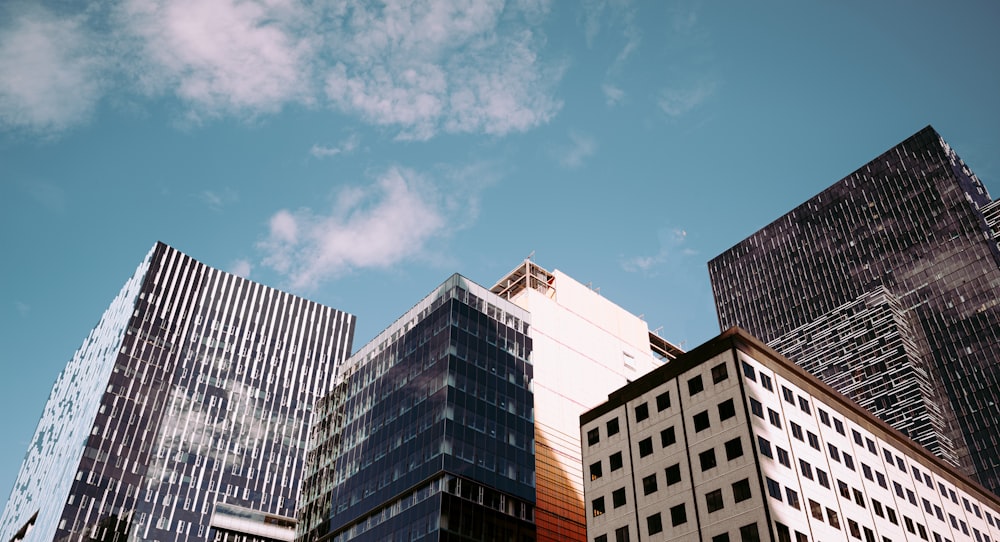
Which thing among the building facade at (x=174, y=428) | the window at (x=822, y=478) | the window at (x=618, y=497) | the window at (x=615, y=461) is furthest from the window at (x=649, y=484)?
the building facade at (x=174, y=428)

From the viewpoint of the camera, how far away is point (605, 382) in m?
135

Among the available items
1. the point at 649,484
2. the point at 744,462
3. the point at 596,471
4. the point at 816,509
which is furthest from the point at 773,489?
the point at 596,471

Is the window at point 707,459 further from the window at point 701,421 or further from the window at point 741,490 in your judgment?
the window at point 741,490

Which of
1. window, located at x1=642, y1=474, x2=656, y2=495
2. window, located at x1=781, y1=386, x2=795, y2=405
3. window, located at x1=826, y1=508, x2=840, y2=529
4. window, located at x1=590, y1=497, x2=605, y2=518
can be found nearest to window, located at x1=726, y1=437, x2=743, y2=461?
window, located at x1=642, y1=474, x2=656, y2=495

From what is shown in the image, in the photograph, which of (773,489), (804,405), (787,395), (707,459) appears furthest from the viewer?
(804,405)

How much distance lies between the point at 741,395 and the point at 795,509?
11.2m

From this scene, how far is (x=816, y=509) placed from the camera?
7819cm

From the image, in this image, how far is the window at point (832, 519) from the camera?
78.9m

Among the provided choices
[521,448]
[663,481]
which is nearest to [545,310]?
[521,448]

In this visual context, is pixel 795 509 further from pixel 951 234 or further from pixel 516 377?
pixel 951 234

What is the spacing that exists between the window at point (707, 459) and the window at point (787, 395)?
453 inches

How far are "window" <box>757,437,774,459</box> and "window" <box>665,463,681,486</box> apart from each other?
8626 millimetres

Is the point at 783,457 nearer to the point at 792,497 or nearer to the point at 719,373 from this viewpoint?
the point at 792,497

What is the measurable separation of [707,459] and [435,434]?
34.7 metres
